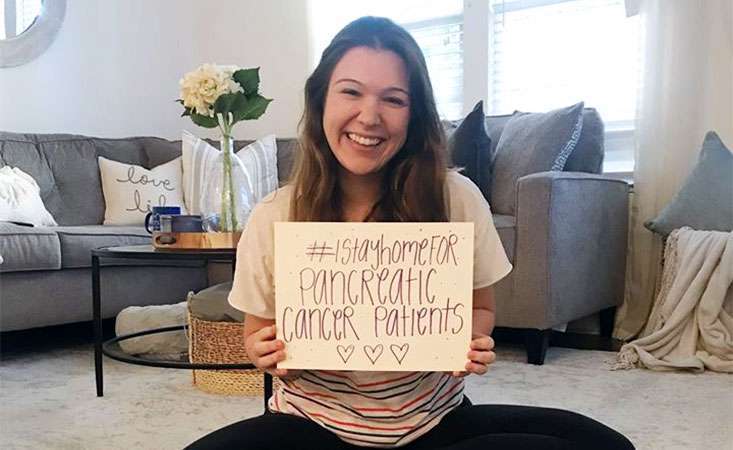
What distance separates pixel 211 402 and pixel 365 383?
3.27 ft

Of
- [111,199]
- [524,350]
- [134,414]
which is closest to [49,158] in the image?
[111,199]

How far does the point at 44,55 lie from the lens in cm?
325

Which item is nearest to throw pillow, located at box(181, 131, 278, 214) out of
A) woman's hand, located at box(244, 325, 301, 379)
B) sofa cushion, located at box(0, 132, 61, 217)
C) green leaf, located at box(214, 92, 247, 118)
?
sofa cushion, located at box(0, 132, 61, 217)

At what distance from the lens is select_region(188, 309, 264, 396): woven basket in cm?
184

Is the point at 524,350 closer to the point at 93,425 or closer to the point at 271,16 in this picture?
the point at 93,425

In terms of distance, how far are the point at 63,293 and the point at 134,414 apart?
Result: 2.74 ft

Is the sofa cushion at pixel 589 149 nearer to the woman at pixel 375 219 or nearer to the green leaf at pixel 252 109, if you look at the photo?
the green leaf at pixel 252 109

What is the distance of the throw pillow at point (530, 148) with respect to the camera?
2.44m

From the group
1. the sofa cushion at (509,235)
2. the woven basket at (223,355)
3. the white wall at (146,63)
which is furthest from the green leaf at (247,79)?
the white wall at (146,63)

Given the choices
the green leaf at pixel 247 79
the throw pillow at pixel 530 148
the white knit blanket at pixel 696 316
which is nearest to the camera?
the green leaf at pixel 247 79

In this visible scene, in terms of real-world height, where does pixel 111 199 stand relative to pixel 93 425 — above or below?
above

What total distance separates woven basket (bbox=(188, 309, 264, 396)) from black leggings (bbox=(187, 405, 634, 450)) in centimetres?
99

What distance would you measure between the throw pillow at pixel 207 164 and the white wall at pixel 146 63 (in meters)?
0.52

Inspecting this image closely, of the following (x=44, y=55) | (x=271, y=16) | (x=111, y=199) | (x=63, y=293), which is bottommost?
(x=63, y=293)
